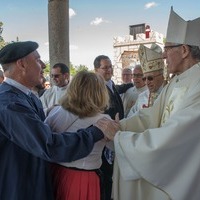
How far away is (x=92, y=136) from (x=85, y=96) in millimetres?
284

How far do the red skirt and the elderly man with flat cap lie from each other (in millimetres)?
126

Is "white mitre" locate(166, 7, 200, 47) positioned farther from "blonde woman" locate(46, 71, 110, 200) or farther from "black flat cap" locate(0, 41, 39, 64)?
"black flat cap" locate(0, 41, 39, 64)

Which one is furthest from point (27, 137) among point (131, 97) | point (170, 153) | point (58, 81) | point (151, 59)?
point (131, 97)

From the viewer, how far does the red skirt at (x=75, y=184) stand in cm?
206

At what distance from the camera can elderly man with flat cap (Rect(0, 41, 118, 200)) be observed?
1741 millimetres

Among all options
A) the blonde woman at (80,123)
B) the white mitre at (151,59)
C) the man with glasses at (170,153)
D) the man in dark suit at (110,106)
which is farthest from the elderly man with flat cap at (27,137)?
the white mitre at (151,59)

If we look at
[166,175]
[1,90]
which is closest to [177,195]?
[166,175]

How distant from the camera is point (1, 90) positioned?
6.18 feet

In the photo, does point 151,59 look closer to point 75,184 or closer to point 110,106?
point 110,106

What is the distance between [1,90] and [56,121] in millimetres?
409

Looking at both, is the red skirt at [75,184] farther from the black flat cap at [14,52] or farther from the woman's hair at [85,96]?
the black flat cap at [14,52]

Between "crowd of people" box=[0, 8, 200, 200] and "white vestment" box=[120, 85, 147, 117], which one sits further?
"white vestment" box=[120, 85, 147, 117]

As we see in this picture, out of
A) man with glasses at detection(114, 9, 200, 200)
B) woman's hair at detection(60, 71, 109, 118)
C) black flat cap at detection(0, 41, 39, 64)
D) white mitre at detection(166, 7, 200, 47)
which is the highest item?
white mitre at detection(166, 7, 200, 47)

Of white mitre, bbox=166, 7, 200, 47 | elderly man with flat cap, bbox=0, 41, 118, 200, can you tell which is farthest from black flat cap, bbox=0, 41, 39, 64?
white mitre, bbox=166, 7, 200, 47
